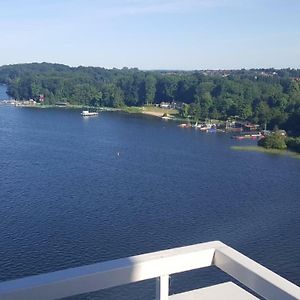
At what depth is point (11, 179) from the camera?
7605mm

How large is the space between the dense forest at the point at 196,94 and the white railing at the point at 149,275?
1170cm

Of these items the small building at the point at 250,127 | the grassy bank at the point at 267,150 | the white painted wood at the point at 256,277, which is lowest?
the grassy bank at the point at 267,150

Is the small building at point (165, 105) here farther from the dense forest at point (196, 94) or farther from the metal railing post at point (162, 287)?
the metal railing post at point (162, 287)

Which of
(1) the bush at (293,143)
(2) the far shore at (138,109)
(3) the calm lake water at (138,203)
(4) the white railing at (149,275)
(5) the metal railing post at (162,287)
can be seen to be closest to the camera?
(4) the white railing at (149,275)

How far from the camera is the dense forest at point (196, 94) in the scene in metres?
14.7

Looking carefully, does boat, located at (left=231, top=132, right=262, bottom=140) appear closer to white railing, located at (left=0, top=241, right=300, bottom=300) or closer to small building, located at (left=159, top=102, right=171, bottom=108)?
small building, located at (left=159, top=102, right=171, bottom=108)

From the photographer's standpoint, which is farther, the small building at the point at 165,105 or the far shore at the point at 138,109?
the small building at the point at 165,105

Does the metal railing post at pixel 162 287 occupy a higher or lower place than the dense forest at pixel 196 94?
higher

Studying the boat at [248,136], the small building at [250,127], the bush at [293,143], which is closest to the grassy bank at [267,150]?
the bush at [293,143]

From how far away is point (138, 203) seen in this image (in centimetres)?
638

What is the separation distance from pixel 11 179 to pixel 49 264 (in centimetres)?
343

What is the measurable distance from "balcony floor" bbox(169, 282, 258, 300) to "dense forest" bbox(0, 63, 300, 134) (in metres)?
11.5

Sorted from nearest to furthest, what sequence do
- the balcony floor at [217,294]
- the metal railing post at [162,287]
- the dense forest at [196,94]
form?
the metal railing post at [162,287], the balcony floor at [217,294], the dense forest at [196,94]

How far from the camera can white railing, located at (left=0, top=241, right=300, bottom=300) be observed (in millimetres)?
1254
